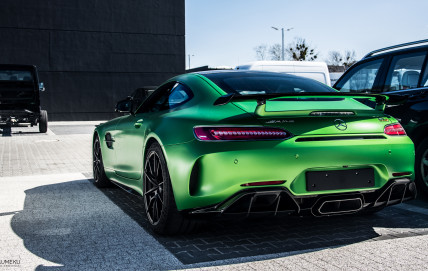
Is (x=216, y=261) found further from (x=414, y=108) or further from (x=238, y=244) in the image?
(x=414, y=108)

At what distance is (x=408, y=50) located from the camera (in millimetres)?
6527

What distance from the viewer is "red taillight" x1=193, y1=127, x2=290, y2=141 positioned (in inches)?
148

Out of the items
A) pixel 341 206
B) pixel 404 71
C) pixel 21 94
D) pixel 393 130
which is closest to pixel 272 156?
pixel 341 206

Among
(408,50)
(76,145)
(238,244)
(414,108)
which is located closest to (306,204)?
(238,244)

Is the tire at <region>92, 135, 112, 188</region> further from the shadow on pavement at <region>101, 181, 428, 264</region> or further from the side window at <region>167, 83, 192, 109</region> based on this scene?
the side window at <region>167, 83, 192, 109</region>

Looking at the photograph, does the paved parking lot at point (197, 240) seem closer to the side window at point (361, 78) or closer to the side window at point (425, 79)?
the side window at point (425, 79)

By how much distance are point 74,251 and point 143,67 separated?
92.6ft

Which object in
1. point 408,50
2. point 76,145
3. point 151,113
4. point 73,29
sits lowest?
point 76,145

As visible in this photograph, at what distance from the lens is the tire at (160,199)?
415 centimetres

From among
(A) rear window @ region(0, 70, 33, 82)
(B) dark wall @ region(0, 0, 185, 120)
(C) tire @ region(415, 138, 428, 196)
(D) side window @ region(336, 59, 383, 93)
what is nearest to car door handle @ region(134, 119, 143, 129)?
(C) tire @ region(415, 138, 428, 196)

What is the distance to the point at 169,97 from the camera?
495 cm

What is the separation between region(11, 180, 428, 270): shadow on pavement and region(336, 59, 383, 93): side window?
2118 millimetres

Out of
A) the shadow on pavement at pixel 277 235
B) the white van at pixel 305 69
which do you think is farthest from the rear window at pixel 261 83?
the white van at pixel 305 69

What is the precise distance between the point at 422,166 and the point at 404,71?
125 centimetres
